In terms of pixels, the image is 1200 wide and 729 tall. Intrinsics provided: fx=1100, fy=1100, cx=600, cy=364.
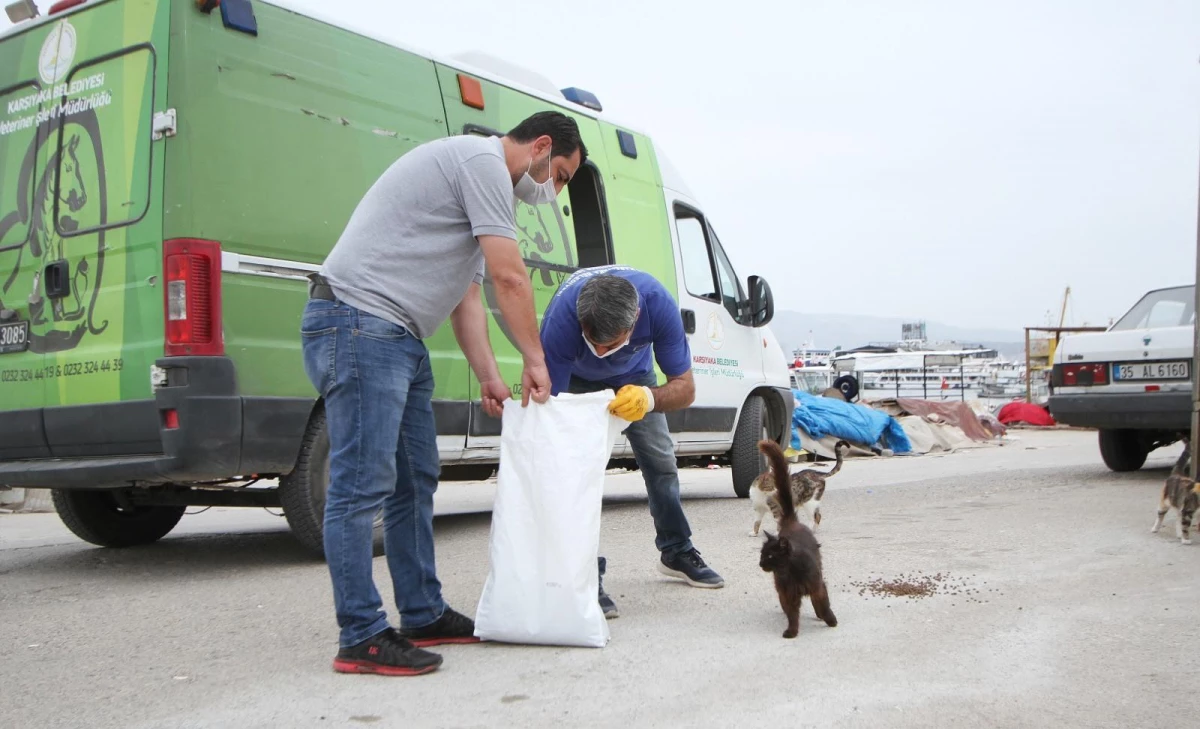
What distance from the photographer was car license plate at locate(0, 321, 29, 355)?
556 cm

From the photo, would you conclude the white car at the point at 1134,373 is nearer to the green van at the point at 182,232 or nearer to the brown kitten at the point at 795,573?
the green van at the point at 182,232

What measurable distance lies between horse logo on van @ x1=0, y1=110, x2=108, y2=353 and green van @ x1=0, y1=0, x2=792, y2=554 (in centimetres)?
1

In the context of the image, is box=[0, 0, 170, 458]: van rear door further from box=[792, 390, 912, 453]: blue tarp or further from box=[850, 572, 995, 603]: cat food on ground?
box=[792, 390, 912, 453]: blue tarp

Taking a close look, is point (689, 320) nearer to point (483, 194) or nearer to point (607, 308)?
point (607, 308)

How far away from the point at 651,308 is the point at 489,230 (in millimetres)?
1037

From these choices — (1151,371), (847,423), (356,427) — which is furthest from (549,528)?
(847,423)

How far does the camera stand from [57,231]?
5.45 m

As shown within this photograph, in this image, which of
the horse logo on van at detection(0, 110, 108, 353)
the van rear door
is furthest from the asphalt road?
the horse logo on van at detection(0, 110, 108, 353)

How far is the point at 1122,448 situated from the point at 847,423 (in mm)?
5222

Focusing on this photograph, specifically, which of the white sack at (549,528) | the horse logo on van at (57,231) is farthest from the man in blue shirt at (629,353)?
the horse logo on van at (57,231)

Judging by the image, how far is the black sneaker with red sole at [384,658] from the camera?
11.4 feet

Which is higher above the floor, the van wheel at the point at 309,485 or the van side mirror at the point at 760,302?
the van side mirror at the point at 760,302

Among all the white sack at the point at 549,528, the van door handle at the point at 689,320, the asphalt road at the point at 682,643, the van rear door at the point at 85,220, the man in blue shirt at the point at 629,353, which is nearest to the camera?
the asphalt road at the point at 682,643

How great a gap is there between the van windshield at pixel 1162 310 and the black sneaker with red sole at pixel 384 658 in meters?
8.56
